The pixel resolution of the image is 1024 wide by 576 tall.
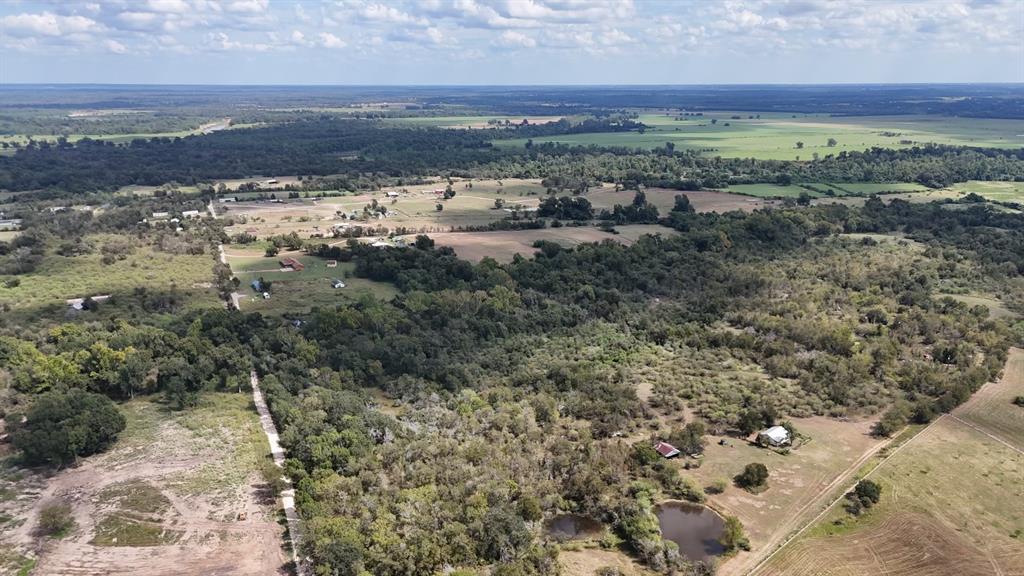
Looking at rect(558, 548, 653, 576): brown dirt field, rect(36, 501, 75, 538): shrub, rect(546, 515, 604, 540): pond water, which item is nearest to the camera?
rect(558, 548, 653, 576): brown dirt field

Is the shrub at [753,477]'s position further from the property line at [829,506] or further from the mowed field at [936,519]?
the mowed field at [936,519]

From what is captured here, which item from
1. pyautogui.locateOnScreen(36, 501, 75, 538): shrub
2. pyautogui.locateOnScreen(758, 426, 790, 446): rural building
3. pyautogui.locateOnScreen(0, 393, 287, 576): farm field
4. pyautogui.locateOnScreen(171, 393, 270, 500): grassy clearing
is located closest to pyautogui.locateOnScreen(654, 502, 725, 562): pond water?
pyautogui.locateOnScreen(758, 426, 790, 446): rural building

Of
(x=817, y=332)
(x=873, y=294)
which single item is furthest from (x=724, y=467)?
(x=873, y=294)

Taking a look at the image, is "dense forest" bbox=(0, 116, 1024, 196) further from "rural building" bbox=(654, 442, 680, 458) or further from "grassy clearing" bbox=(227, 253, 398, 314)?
"rural building" bbox=(654, 442, 680, 458)

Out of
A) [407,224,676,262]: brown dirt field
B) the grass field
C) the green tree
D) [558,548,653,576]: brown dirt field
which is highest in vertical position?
the grass field

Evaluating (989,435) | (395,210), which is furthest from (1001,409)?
(395,210)

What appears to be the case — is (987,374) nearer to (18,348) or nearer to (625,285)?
(625,285)
